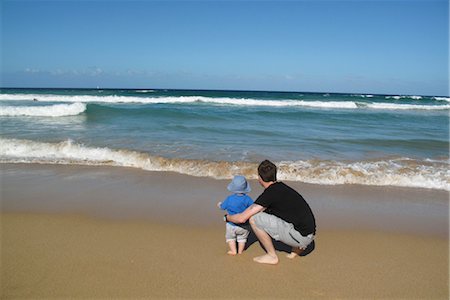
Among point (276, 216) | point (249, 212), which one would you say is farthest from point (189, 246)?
point (276, 216)

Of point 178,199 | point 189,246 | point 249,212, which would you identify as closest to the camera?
point 249,212

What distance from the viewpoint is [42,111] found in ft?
59.5

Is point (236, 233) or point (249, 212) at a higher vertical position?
point (249, 212)

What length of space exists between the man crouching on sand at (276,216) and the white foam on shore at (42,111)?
17.1 meters

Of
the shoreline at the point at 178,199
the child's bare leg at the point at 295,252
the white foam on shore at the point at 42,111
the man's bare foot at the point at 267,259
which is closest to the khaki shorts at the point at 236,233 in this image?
the man's bare foot at the point at 267,259

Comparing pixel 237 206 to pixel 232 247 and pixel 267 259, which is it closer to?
pixel 232 247

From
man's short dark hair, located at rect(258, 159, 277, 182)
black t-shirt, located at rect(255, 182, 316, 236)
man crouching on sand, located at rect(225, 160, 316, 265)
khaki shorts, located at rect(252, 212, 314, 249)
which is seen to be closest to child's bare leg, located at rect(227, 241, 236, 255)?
man crouching on sand, located at rect(225, 160, 316, 265)

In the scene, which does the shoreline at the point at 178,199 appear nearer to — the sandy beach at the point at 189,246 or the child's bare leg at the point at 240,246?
the sandy beach at the point at 189,246

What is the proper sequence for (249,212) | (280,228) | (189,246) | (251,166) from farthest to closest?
(251,166) < (189,246) < (280,228) < (249,212)

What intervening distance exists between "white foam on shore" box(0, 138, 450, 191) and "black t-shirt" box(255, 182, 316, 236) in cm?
324

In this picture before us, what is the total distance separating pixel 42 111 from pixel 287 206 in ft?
59.8

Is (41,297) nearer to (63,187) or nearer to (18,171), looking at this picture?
(63,187)

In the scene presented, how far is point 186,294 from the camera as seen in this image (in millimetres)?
2857

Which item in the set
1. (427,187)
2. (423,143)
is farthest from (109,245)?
(423,143)
